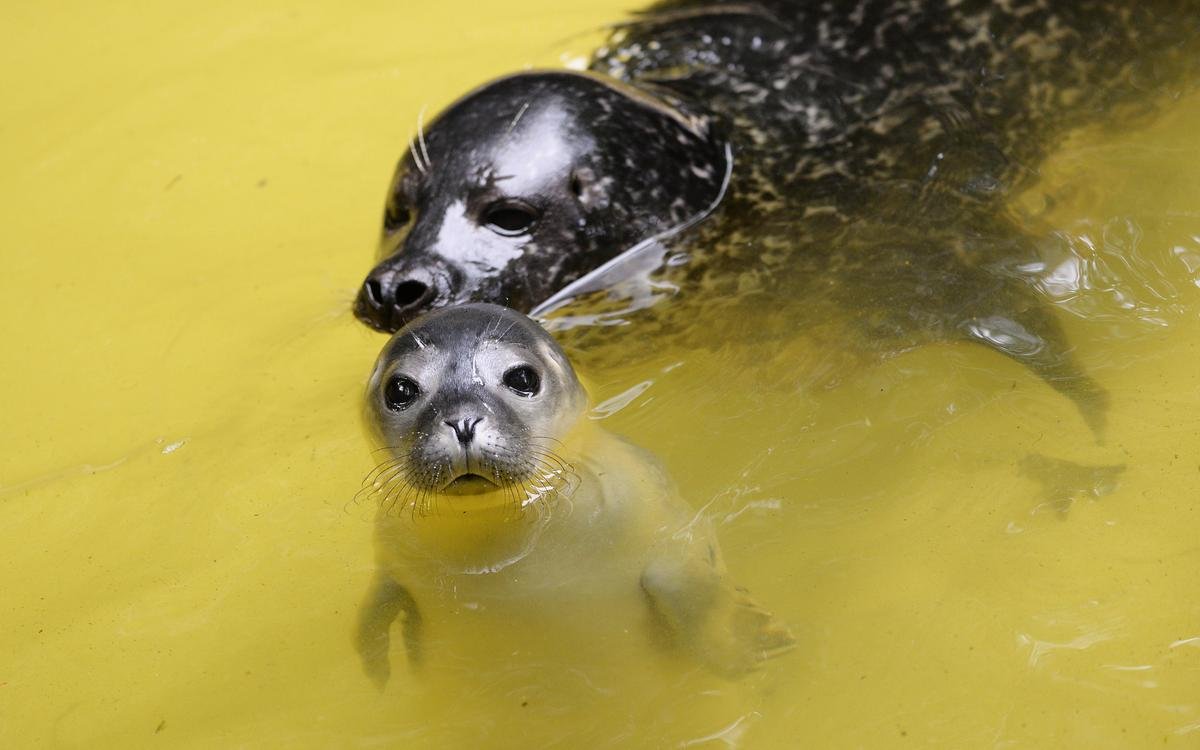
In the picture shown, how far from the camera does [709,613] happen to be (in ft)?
10.2

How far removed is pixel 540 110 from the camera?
4.39 meters

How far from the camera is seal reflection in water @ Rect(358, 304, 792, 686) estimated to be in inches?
123

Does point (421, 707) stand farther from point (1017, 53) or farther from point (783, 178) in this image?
point (1017, 53)

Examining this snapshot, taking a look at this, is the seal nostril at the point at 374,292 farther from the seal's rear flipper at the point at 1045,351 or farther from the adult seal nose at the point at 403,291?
the seal's rear flipper at the point at 1045,351

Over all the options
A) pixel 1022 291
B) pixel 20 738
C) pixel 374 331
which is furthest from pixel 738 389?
pixel 20 738

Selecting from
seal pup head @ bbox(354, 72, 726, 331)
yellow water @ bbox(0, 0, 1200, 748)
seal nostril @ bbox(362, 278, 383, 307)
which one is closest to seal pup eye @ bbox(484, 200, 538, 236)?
seal pup head @ bbox(354, 72, 726, 331)

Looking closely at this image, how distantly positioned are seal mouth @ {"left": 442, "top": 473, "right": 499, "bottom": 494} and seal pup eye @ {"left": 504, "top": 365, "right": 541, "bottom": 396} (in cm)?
28

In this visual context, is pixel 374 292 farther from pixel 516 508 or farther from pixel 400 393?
pixel 516 508

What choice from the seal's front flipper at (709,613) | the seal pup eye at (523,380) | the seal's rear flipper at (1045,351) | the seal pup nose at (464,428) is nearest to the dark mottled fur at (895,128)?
the seal's rear flipper at (1045,351)

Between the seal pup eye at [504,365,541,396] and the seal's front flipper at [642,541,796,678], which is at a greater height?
the seal pup eye at [504,365,541,396]

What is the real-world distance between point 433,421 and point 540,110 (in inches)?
64.0

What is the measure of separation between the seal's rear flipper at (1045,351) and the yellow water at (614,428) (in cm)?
5

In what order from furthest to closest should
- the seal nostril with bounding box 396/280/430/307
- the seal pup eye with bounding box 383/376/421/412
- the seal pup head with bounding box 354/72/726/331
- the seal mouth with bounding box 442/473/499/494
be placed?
the seal pup head with bounding box 354/72/726/331, the seal nostril with bounding box 396/280/430/307, the seal pup eye with bounding box 383/376/421/412, the seal mouth with bounding box 442/473/499/494

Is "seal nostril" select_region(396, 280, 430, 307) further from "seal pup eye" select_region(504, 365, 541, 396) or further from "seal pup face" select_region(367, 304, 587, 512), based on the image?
"seal pup eye" select_region(504, 365, 541, 396)
